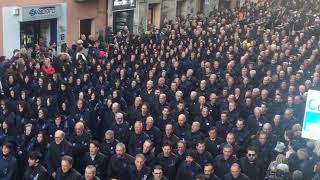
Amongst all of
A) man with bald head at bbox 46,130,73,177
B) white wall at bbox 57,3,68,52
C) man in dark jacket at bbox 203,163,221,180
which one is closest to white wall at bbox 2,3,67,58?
white wall at bbox 57,3,68,52

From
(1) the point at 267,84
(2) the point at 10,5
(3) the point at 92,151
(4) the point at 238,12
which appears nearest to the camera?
(3) the point at 92,151

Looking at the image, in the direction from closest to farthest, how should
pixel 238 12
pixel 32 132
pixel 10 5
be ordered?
pixel 32 132
pixel 10 5
pixel 238 12

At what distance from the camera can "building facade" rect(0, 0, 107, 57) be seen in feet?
70.5

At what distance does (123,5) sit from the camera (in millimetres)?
27641

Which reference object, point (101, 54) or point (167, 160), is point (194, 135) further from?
point (101, 54)

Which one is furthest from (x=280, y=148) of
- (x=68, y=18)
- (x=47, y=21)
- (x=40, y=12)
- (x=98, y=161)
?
(x=68, y=18)

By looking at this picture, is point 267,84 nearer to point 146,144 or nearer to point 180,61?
point 180,61

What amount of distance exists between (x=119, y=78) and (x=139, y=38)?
259 inches

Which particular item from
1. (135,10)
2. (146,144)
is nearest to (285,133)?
(146,144)

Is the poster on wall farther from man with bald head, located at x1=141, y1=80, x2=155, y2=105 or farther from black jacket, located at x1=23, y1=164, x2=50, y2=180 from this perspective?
man with bald head, located at x1=141, y1=80, x2=155, y2=105

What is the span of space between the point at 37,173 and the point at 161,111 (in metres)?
4.18

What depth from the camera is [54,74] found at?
16.0 meters

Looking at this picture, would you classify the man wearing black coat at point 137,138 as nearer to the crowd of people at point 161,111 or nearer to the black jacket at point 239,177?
the crowd of people at point 161,111

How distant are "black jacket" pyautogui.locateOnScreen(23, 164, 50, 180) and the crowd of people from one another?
0.06 ft
